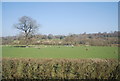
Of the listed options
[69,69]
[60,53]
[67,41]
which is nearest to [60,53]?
[60,53]

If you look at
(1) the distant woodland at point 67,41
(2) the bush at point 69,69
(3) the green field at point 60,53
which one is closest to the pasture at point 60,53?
(3) the green field at point 60,53

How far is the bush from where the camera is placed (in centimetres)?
529

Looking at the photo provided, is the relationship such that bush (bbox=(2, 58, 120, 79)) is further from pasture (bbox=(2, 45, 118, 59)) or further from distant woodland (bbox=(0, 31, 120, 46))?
distant woodland (bbox=(0, 31, 120, 46))

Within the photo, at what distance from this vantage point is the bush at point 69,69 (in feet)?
17.4

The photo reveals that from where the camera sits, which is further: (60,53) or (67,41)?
(67,41)

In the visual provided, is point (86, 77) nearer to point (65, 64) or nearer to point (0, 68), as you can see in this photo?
point (65, 64)

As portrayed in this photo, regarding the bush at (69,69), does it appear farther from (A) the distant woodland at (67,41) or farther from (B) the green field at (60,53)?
(A) the distant woodland at (67,41)

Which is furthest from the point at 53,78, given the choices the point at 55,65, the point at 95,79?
the point at 95,79

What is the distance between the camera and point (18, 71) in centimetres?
541

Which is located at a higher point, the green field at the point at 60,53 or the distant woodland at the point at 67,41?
the distant woodland at the point at 67,41

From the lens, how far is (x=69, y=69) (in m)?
5.29

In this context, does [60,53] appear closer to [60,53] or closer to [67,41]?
[60,53]

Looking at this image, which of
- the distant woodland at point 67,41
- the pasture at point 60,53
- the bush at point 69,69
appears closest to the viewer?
the bush at point 69,69

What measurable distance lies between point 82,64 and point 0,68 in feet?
12.3
